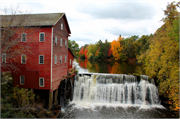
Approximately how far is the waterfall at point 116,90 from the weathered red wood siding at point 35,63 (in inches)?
267

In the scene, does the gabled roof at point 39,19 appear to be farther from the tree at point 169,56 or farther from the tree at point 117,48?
the tree at point 117,48

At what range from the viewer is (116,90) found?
66.8 ft

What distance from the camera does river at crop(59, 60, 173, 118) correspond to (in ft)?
54.2

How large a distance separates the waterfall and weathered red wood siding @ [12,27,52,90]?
679cm

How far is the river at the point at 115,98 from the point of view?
1652 centimetres

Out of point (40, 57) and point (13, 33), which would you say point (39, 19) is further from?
point (13, 33)

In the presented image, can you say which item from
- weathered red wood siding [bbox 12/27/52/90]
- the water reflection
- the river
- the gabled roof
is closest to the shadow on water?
the river

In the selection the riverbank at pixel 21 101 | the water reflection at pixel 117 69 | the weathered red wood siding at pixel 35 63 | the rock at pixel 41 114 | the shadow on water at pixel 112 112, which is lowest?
the shadow on water at pixel 112 112

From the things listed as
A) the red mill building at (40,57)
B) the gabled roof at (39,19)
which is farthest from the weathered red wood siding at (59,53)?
the gabled roof at (39,19)

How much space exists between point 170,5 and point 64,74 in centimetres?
1730

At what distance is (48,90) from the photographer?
1692 cm

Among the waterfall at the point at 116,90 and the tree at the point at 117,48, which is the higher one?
the tree at the point at 117,48

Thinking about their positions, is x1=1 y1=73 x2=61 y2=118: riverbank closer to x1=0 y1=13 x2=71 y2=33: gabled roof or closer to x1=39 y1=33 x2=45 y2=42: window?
x1=39 y1=33 x2=45 y2=42: window

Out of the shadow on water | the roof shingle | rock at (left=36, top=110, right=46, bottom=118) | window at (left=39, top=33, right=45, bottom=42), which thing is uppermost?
the roof shingle
